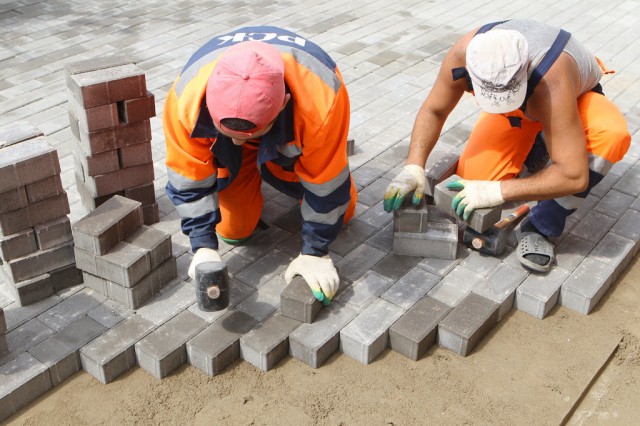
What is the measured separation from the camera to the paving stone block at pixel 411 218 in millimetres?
4078

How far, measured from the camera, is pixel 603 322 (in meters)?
3.93

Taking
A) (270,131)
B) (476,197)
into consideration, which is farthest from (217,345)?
(476,197)

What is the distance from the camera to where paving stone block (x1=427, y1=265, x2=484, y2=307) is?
153 inches

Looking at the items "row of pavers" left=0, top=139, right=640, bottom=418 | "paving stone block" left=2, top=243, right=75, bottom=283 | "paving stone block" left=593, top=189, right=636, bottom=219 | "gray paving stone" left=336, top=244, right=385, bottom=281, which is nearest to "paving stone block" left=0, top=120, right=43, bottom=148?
"paving stone block" left=2, top=243, right=75, bottom=283

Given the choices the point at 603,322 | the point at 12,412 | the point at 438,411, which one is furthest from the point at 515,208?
the point at 12,412

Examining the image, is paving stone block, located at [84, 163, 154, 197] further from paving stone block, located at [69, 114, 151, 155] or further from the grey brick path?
the grey brick path

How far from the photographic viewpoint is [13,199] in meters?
3.53

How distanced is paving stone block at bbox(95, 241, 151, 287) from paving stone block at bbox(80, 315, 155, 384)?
0.23m

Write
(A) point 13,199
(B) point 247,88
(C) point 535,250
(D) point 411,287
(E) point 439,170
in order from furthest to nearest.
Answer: (E) point 439,170 → (C) point 535,250 → (D) point 411,287 → (A) point 13,199 → (B) point 247,88

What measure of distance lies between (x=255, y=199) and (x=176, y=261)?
1.86ft

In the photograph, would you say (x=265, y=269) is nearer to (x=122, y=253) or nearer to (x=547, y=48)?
(x=122, y=253)

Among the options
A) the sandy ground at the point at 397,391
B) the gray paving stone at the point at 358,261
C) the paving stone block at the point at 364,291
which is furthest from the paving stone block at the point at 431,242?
the sandy ground at the point at 397,391

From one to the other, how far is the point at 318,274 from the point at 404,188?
744 mm

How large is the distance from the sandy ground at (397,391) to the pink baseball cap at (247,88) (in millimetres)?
1248
